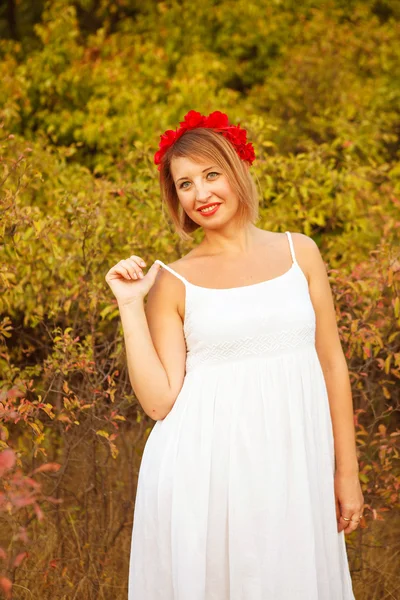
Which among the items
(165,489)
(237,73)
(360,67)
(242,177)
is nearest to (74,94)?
(237,73)

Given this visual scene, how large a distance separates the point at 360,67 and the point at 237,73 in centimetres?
125

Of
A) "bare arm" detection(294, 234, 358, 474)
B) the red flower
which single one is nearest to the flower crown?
the red flower

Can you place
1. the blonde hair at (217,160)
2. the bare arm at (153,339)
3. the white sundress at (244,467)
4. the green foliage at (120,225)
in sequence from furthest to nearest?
the green foliage at (120,225) < the blonde hair at (217,160) < the bare arm at (153,339) < the white sundress at (244,467)

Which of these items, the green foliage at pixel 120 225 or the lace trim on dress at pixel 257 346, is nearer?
the lace trim on dress at pixel 257 346

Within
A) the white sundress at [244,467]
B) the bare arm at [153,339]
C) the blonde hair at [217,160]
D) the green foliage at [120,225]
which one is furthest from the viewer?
the green foliage at [120,225]

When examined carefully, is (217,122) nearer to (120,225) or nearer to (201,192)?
(201,192)

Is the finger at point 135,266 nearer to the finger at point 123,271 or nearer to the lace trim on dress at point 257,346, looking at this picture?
the finger at point 123,271

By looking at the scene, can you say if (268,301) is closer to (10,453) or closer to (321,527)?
(321,527)

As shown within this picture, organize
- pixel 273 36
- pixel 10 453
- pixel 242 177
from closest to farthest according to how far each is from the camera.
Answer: pixel 10 453
pixel 242 177
pixel 273 36

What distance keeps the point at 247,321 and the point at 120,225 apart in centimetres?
147

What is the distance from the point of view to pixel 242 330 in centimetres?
213

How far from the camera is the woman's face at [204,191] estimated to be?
2.25 meters

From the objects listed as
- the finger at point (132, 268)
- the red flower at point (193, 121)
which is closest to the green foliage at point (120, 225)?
the finger at point (132, 268)

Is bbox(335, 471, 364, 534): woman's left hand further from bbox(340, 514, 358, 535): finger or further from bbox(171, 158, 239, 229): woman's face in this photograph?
bbox(171, 158, 239, 229): woman's face
